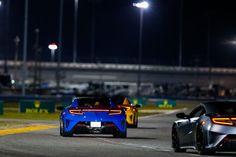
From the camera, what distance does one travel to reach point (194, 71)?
14412 centimetres

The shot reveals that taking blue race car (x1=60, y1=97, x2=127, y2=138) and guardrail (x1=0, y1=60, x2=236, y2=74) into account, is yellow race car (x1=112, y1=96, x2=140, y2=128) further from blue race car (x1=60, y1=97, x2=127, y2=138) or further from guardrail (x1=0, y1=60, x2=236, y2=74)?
guardrail (x1=0, y1=60, x2=236, y2=74)

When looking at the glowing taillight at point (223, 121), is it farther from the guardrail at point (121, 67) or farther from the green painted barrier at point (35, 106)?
the guardrail at point (121, 67)

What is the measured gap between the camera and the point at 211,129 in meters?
17.8

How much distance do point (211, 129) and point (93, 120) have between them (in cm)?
735

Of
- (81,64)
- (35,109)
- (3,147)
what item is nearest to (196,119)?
(3,147)


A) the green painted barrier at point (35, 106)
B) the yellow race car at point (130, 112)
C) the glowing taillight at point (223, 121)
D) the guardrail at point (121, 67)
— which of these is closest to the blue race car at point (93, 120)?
the glowing taillight at point (223, 121)

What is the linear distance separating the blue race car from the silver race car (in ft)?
16.2

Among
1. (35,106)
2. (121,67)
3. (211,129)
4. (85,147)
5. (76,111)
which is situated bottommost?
(85,147)

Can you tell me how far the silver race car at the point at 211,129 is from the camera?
17.6 m

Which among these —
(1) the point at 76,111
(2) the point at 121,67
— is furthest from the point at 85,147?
(2) the point at 121,67

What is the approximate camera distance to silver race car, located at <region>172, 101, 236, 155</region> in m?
17.6

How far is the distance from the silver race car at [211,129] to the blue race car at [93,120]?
194 inches

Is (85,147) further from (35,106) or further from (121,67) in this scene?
(121,67)

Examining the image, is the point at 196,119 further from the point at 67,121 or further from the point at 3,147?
the point at 67,121
